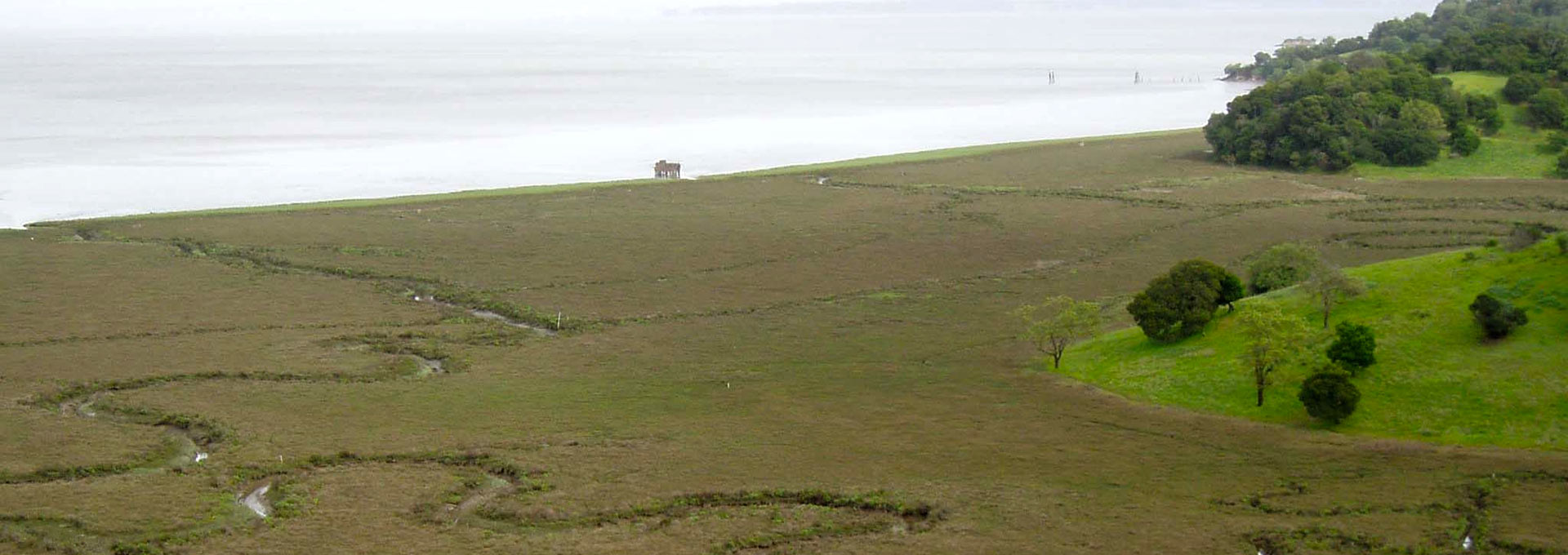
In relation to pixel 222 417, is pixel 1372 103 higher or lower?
higher

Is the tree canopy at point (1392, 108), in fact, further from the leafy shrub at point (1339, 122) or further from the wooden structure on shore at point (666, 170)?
the wooden structure on shore at point (666, 170)

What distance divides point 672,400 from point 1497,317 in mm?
20387

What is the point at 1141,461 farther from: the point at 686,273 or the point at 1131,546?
the point at 686,273

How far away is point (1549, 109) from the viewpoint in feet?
277

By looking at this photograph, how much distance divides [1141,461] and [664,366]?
14.5 meters

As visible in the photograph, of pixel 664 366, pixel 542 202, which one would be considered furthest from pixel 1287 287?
pixel 542 202

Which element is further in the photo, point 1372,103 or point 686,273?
point 1372,103

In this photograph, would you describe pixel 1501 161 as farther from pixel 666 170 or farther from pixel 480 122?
pixel 480 122

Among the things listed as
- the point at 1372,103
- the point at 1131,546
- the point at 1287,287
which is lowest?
the point at 1131,546

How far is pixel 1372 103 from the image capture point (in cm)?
8444

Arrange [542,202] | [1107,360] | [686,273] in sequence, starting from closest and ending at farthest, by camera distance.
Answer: [1107,360] < [686,273] < [542,202]

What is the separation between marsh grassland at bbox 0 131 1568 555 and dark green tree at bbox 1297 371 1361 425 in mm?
546

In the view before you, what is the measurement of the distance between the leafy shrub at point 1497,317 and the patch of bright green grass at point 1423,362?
0.28 meters

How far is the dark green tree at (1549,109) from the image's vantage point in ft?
277
